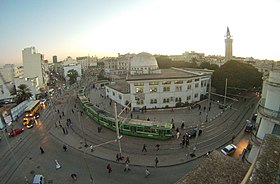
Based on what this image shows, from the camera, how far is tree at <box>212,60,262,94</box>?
37.1m

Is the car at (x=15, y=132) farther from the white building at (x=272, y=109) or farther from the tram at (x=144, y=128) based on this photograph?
the white building at (x=272, y=109)

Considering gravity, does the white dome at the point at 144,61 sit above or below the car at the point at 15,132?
above

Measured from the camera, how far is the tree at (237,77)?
37094 mm

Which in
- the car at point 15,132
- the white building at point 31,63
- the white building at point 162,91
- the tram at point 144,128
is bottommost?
the car at point 15,132

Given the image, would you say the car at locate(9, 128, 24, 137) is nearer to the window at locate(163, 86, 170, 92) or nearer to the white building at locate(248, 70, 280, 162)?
the window at locate(163, 86, 170, 92)

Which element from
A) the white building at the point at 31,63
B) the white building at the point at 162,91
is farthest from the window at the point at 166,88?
the white building at the point at 31,63

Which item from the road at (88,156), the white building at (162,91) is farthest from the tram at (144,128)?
the white building at (162,91)

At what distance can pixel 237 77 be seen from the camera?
37.6 meters

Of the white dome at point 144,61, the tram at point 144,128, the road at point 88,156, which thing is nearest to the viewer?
the road at point 88,156

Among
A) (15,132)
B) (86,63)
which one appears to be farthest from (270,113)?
(86,63)

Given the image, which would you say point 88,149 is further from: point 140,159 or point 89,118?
point 89,118

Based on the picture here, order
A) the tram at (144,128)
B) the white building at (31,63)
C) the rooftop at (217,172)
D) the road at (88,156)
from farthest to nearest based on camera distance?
the white building at (31,63), the tram at (144,128), the road at (88,156), the rooftop at (217,172)

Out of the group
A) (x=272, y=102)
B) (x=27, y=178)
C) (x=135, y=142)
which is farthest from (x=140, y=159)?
(x=272, y=102)

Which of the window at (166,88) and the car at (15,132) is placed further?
the window at (166,88)
